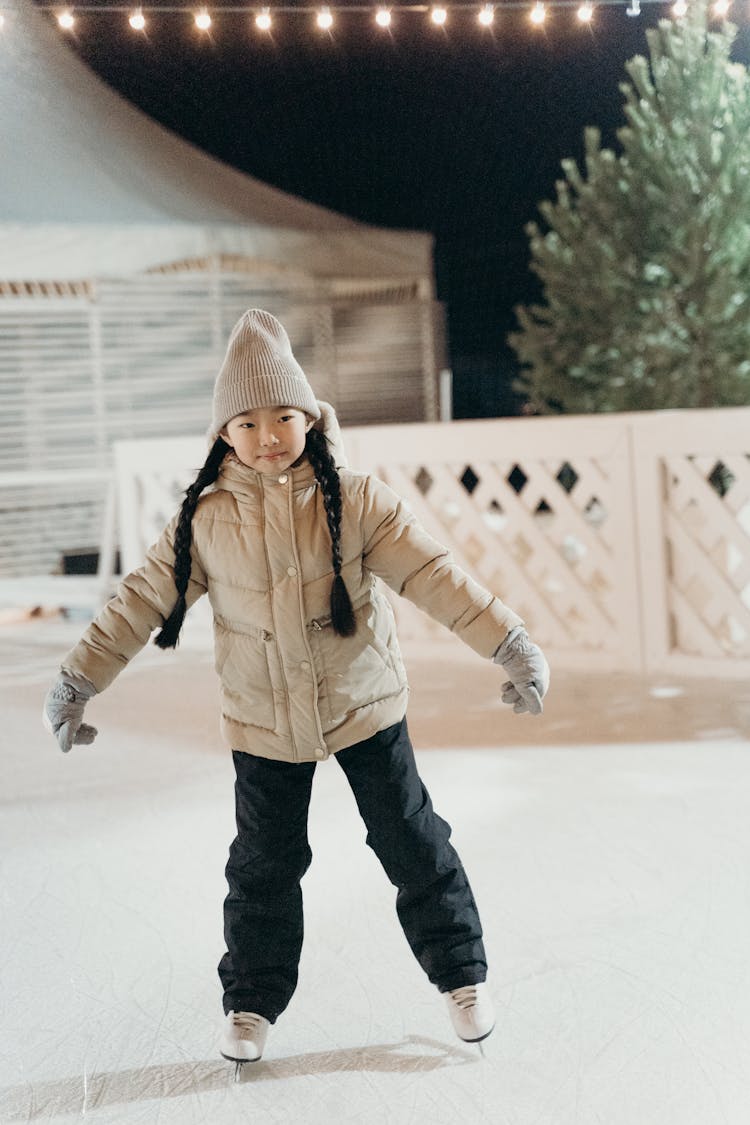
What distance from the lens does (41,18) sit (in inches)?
181

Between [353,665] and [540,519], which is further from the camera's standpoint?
[540,519]

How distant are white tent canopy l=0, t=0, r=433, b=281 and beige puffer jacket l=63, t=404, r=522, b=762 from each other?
381cm

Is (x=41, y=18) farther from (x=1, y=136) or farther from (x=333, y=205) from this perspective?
(x=333, y=205)

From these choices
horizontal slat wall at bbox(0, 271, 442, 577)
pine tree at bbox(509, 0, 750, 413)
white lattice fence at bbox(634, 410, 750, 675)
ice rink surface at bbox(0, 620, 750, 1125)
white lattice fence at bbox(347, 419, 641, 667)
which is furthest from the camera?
horizontal slat wall at bbox(0, 271, 442, 577)

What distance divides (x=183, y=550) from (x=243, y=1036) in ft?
1.70

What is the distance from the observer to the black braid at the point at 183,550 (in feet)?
4.37

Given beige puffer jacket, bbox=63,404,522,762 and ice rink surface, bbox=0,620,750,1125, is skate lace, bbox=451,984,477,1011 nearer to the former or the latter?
ice rink surface, bbox=0,620,750,1125

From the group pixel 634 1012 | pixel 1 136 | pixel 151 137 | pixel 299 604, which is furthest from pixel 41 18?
pixel 634 1012

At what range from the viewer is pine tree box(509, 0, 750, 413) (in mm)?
4504

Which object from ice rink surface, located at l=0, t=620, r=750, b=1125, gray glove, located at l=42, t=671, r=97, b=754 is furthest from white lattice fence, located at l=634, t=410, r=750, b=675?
gray glove, located at l=42, t=671, r=97, b=754

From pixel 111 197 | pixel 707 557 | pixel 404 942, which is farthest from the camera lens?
pixel 111 197

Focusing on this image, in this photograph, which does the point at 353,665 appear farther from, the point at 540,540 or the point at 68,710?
the point at 540,540

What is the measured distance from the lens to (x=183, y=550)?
1331 millimetres

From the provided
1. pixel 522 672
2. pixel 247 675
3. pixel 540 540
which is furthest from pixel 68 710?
pixel 540 540
